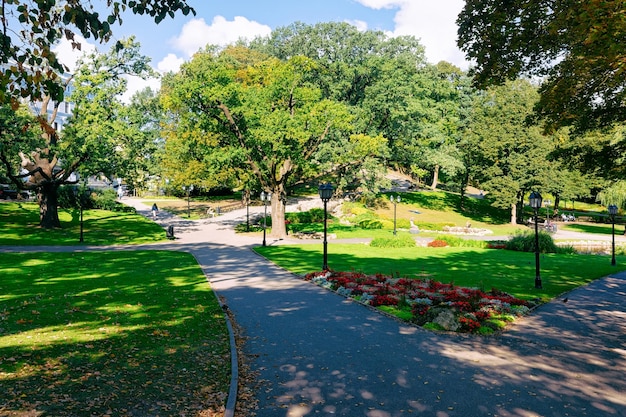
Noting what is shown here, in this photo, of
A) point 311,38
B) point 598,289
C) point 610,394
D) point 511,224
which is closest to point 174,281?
point 610,394

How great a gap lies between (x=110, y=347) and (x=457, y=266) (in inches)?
661

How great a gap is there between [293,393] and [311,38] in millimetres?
59549

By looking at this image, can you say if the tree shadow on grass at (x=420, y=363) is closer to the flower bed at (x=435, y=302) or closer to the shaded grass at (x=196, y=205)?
the flower bed at (x=435, y=302)

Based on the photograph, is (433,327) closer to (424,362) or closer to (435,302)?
(435,302)

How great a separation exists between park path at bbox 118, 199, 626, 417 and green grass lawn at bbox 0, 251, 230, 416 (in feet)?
3.24

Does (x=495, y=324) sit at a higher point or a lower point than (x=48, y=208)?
lower

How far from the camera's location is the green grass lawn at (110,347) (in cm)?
594

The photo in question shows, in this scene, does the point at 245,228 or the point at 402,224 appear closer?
the point at 245,228

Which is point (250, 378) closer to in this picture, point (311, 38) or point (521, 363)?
point (521, 363)

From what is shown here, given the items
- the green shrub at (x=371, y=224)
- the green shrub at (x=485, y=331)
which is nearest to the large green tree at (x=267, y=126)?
the green shrub at (x=371, y=224)

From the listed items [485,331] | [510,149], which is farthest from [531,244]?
[510,149]

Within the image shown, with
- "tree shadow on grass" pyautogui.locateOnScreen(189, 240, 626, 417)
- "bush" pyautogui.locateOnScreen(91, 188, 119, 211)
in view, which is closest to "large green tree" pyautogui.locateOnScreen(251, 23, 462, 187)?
"tree shadow on grass" pyautogui.locateOnScreen(189, 240, 626, 417)

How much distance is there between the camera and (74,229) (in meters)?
33.4

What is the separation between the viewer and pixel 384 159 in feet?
130
